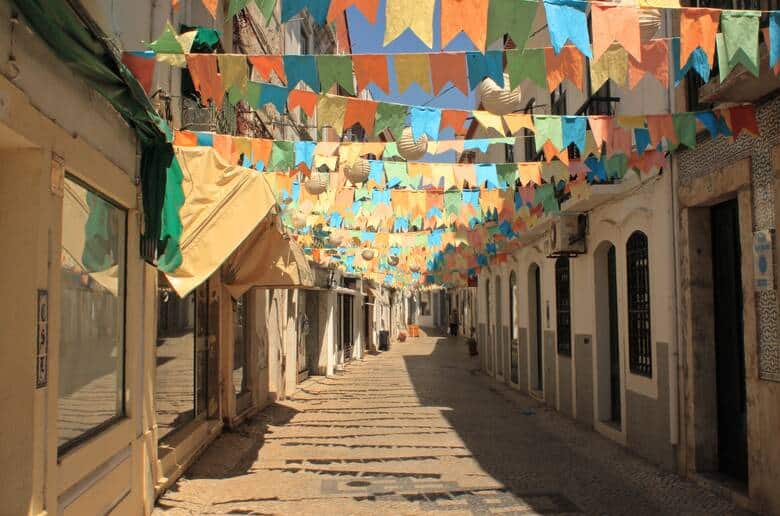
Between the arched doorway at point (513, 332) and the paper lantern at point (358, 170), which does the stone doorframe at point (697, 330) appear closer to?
the paper lantern at point (358, 170)

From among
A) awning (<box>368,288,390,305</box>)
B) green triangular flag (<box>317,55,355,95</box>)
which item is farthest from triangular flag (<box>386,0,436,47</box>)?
awning (<box>368,288,390,305</box>)

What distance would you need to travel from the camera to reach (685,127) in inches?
278

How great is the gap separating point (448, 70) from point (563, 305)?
9.73m

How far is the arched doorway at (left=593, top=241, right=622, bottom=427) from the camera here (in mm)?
11664

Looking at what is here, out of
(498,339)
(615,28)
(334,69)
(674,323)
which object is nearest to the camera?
(615,28)

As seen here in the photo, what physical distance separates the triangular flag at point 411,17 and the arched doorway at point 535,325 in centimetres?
1305

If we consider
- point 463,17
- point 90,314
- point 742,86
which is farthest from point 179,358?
point 742,86

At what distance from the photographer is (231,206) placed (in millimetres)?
6746

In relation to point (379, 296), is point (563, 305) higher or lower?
lower

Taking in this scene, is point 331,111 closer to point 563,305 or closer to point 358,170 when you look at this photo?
point 358,170

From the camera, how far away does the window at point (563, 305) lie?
13797 millimetres

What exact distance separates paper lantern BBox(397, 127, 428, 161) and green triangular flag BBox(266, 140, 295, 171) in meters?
1.60

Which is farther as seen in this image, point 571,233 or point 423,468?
point 571,233

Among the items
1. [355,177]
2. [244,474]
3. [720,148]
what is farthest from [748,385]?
[244,474]
